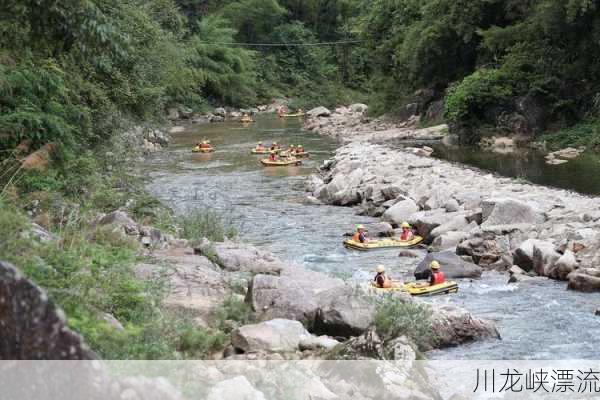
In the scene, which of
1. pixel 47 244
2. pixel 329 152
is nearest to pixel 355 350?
pixel 47 244

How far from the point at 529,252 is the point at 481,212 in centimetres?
276

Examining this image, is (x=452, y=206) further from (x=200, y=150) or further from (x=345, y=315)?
(x=200, y=150)

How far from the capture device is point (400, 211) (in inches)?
618

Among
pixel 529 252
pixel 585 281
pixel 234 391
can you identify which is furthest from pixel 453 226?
pixel 234 391

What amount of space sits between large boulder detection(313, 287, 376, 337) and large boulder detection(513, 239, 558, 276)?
15.3ft

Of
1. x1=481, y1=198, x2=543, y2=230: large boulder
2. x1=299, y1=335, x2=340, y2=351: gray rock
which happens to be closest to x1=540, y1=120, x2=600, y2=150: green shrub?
x1=481, y1=198, x2=543, y2=230: large boulder

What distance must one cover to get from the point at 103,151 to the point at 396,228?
598cm

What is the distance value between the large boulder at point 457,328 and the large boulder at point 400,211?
739cm

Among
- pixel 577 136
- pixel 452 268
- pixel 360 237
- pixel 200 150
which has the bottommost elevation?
pixel 200 150

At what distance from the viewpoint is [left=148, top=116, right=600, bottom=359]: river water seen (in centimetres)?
786

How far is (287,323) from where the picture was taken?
6316mm

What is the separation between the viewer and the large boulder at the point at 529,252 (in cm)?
1095

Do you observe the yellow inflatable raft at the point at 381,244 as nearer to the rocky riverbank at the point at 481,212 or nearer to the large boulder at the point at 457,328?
the rocky riverbank at the point at 481,212

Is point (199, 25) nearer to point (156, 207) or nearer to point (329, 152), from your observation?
point (329, 152)
